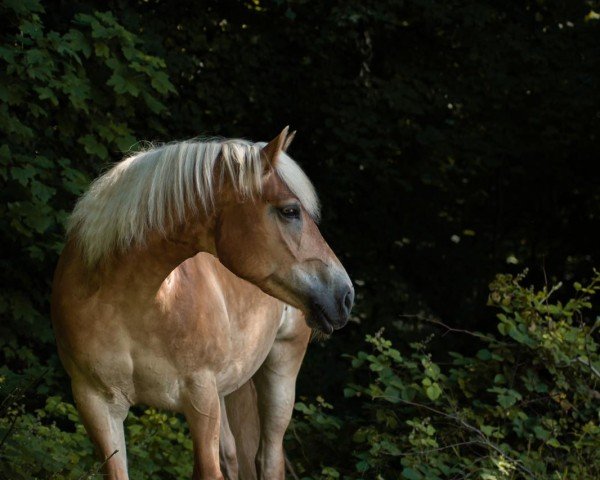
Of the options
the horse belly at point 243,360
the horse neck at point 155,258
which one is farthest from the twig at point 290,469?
the horse neck at point 155,258

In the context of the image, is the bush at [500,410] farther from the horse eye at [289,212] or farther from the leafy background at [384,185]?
the horse eye at [289,212]

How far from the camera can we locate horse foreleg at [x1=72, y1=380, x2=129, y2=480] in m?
3.74

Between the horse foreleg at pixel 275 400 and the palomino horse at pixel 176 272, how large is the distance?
1.03 metres

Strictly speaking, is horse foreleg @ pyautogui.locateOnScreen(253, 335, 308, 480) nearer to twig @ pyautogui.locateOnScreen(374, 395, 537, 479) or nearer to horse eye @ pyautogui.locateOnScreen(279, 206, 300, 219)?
twig @ pyautogui.locateOnScreen(374, 395, 537, 479)

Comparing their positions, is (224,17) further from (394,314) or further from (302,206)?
(302,206)

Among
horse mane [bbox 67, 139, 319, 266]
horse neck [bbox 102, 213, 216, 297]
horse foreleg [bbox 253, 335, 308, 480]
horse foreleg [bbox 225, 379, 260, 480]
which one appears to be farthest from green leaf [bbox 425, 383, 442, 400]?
horse neck [bbox 102, 213, 216, 297]

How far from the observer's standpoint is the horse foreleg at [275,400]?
4.97 metres

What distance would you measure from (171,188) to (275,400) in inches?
68.6

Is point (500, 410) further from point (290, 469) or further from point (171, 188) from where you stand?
point (171, 188)

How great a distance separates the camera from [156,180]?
11.7ft

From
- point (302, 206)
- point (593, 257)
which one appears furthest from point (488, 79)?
point (302, 206)

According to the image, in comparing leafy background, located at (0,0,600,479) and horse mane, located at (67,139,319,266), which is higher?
horse mane, located at (67,139,319,266)

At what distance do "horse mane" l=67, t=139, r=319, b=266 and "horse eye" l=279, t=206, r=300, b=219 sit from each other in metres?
0.08

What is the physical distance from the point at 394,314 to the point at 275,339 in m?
4.25
